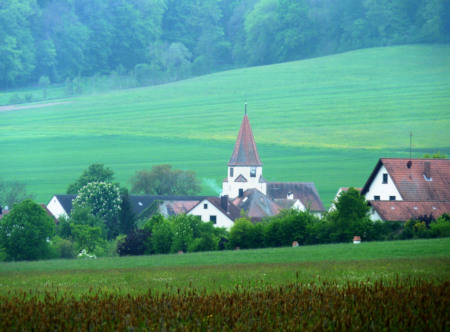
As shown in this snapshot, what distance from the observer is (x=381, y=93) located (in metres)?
142

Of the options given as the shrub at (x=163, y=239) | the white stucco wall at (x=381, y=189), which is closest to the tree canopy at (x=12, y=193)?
the white stucco wall at (x=381, y=189)

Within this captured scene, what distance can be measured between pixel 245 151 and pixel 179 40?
100 meters

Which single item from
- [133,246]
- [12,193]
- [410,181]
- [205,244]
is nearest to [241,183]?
[12,193]

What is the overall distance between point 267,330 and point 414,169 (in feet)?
182

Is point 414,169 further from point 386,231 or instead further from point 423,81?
point 423,81

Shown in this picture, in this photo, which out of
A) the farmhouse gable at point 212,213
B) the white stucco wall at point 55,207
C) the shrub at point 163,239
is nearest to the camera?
the shrub at point 163,239

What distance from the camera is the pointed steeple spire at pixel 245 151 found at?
344 feet

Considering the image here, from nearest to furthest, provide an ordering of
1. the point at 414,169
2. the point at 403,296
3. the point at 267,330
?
1. the point at 267,330
2. the point at 403,296
3. the point at 414,169

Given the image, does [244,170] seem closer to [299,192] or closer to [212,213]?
[299,192]

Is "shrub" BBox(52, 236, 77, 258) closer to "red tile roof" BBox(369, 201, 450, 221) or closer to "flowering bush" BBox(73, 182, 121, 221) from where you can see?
"red tile roof" BBox(369, 201, 450, 221)

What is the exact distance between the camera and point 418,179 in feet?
207

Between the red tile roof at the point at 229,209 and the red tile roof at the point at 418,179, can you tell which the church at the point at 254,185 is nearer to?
the red tile roof at the point at 229,209

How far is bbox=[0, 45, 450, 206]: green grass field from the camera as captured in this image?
111 m

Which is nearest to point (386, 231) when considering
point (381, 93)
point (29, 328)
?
point (29, 328)
